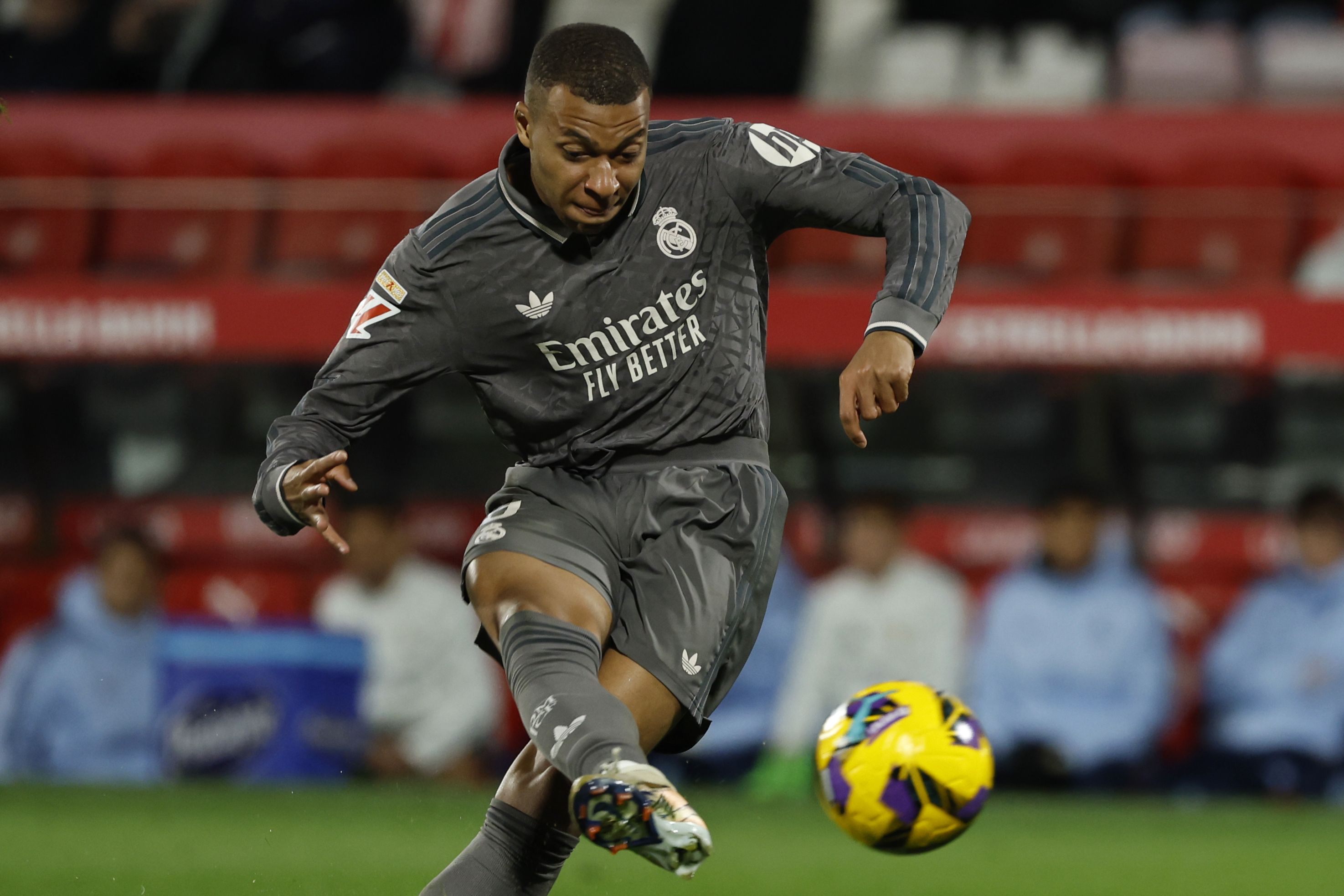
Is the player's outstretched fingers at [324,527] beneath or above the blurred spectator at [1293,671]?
above

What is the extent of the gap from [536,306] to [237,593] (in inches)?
256

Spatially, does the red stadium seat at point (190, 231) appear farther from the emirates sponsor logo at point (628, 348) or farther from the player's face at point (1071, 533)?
the emirates sponsor logo at point (628, 348)

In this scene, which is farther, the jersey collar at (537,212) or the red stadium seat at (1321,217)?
the red stadium seat at (1321,217)

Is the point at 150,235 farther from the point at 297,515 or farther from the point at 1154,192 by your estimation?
the point at 297,515

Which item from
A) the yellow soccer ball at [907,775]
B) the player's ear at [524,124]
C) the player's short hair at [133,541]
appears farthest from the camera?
the player's short hair at [133,541]

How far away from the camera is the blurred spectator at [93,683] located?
351 inches

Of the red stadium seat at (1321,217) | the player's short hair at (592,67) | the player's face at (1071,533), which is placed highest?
the red stadium seat at (1321,217)

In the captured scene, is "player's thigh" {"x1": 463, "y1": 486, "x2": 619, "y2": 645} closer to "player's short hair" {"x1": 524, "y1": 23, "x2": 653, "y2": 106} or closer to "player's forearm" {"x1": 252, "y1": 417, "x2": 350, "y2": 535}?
"player's forearm" {"x1": 252, "y1": 417, "x2": 350, "y2": 535}

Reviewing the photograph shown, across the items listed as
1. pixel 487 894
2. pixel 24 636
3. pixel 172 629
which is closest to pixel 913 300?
pixel 487 894

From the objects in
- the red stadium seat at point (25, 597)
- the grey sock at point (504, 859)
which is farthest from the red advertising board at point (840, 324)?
the grey sock at point (504, 859)

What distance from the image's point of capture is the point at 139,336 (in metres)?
9.16

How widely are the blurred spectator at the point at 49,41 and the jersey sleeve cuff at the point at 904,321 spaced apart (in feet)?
28.6

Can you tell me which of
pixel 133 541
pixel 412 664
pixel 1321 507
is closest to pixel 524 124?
pixel 412 664

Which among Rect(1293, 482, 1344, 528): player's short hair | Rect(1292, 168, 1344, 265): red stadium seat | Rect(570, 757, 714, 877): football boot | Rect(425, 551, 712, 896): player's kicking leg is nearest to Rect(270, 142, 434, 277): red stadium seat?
Rect(1292, 168, 1344, 265): red stadium seat
